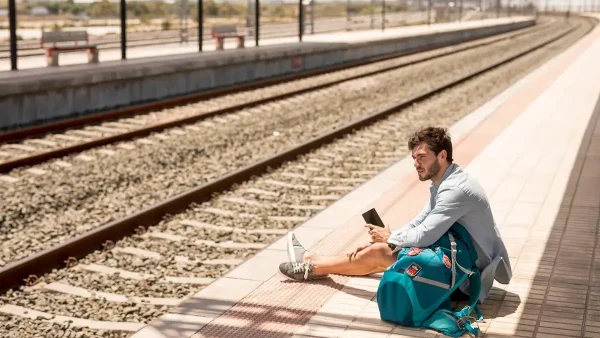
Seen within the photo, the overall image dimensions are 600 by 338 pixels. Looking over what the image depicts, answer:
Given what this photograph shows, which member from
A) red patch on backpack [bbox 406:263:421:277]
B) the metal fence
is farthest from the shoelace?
the metal fence

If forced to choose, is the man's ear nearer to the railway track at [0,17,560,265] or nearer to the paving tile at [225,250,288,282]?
the paving tile at [225,250,288,282]

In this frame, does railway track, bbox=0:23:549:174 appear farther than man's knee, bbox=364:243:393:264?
Yes

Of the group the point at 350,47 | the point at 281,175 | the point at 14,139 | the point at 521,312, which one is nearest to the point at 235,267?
the point at 521,312

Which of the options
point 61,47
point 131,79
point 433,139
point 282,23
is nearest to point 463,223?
point 433,139

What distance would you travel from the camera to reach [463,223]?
5.61 metres

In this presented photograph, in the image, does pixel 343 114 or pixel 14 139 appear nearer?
pixel 14 139

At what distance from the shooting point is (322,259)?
635cm

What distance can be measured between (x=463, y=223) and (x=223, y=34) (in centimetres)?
2305

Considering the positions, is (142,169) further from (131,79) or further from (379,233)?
(131,79)

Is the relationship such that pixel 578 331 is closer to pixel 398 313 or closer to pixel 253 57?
pixel 398 313

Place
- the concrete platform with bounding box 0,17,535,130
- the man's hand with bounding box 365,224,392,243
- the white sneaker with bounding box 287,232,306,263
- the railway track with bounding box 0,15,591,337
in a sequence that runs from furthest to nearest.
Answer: the concrete platform with bounding box 0,17,535,130 < the white sneaker with bounding box 287,232,306,263 < the railway track with bounding box 0,15,591,337 < the man's hand with bounding box 365,224,392,243

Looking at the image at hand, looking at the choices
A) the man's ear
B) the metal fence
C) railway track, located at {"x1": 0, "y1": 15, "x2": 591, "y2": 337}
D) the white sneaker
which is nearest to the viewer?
the man's ear

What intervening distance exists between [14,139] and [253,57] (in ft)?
36.2

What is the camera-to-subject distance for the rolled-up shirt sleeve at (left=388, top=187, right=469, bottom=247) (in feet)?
18.0
